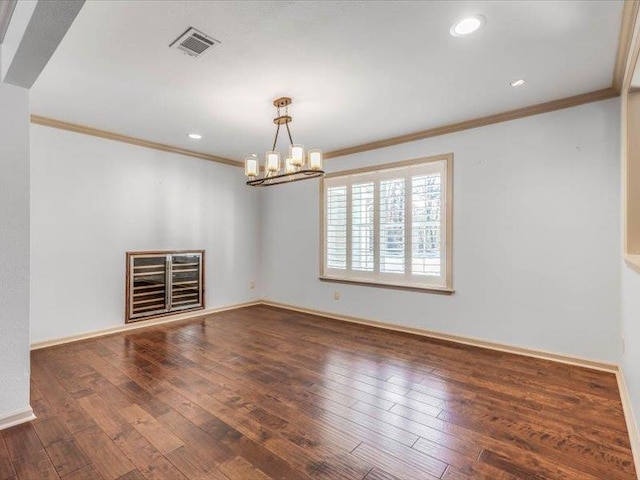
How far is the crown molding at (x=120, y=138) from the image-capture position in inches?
146

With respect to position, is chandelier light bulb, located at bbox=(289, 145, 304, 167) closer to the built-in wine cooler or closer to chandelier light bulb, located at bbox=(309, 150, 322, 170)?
chandelier light bulb, located at bbox=(309, 150, 322, 170)

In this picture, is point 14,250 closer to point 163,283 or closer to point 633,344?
point 163,283

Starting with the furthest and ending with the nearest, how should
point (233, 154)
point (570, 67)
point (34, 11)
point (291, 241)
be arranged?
point (291, 241) → point (233, 154) → point (570, 67) → point (34, 11)

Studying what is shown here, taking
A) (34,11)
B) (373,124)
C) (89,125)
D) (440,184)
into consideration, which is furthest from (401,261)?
(89,125)

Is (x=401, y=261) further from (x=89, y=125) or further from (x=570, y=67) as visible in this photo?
(x=89, y=125)

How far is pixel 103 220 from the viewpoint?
4.17m

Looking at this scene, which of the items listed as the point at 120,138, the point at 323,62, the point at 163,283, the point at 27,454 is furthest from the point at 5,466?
the point at 120,138

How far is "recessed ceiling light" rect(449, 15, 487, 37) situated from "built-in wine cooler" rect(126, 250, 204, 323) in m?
4.40

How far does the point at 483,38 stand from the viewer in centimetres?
223

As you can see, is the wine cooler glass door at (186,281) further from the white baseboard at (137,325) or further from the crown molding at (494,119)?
the crown molding at (494,119)

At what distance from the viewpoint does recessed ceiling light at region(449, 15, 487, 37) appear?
203 centimetres

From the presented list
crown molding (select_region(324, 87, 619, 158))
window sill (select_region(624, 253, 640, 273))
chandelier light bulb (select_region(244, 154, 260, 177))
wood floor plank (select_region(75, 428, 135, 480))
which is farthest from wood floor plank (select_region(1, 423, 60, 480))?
crown molding (select_region(324, 87, 619, 158))

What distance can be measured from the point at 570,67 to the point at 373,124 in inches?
74.6

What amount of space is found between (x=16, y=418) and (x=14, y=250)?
3.70 feet
